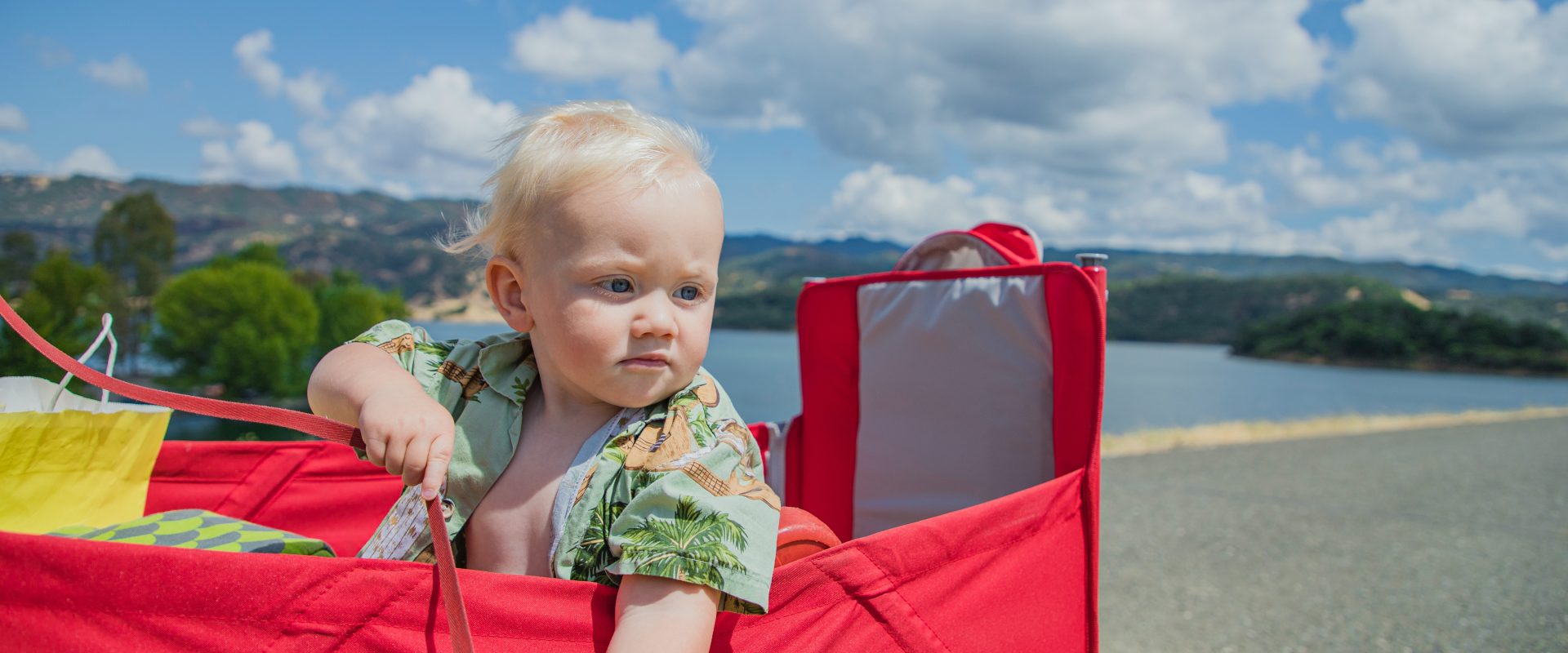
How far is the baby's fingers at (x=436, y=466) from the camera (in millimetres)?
1017

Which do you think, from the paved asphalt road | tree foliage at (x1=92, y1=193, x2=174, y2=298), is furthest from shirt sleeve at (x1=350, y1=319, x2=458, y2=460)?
tree foliage at (x1=92, y1=193, x2=174, y2=298)

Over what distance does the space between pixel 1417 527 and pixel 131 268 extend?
65.5 ft

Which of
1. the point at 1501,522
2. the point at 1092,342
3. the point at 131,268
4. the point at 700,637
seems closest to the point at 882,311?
the point at 1092,342

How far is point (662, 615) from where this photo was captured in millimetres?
1012

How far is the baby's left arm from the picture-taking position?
3.27ft

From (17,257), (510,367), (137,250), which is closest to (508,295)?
(510,367)

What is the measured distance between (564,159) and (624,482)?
1.45ft

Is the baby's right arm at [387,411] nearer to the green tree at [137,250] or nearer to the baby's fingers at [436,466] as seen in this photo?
the baby's fingers at [436,466]

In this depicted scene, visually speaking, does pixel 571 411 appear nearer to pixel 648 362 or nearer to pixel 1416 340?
pixel 648 362

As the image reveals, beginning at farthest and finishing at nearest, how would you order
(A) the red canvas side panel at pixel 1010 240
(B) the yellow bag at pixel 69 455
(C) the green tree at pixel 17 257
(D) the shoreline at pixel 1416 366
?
(D) the shoreline at pixel 1416 366, (C) the green tree at pixel 17 257, (A) the red canvas side panel at pixel 1010 240, (B) the yellow bag at pixel 69 455

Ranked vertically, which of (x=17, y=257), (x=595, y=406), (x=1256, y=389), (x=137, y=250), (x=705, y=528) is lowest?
(x=1256, y=389)

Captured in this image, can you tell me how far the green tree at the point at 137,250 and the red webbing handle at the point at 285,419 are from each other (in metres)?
10.8

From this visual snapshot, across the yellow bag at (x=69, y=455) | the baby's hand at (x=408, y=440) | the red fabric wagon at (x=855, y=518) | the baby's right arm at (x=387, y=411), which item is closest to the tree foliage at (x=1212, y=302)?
the red fabric wagon at (x=855, y=518)

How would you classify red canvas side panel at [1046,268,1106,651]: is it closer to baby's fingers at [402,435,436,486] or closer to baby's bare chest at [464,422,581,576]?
baby's bare chest at [464,422,581,576]
